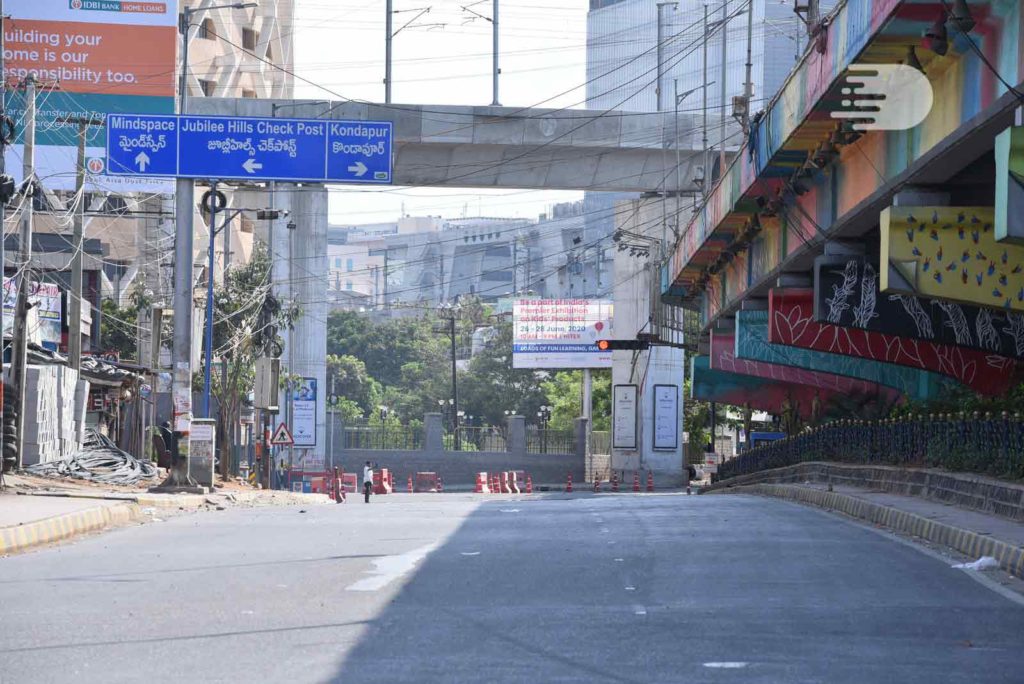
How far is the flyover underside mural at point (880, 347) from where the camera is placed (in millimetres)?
27578

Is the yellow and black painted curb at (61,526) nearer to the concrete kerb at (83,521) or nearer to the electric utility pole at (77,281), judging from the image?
the concrete kerb at (83,521)

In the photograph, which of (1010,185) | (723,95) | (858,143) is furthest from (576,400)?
(1010,185)

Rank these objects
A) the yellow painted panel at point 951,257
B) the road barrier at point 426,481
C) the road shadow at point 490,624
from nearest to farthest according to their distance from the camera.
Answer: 1. the road shadow at point 490,624
2. the yellow painted panel at point 951,257
3. the road barrier at point 426,481

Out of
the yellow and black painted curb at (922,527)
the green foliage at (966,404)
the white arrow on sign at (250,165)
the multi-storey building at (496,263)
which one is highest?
the multi-storey building at (496,263)

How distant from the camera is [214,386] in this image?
176 feet

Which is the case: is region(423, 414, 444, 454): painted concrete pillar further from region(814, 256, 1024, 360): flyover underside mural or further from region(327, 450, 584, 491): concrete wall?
region(814, 256, 1024, 360): flyover underside mural

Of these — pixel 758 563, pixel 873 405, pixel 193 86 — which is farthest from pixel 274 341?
pixel 758 563

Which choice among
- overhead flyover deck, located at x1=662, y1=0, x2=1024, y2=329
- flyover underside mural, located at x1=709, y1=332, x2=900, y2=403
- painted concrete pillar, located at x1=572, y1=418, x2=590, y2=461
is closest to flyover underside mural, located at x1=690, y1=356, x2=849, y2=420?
flyover underside mural, located at x1=709, y1=332, x2=900, y2=403

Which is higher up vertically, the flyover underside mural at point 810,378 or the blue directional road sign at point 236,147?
the blue directional road sign at point 236,147

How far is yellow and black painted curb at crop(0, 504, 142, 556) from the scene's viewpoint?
14734 millimetres

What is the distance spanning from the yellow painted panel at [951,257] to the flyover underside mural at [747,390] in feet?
88.5

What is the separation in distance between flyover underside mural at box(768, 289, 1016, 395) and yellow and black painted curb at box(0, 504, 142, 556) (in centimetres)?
1265

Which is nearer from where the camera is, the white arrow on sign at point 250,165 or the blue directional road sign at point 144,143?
the blue directional road sign at point 144,143

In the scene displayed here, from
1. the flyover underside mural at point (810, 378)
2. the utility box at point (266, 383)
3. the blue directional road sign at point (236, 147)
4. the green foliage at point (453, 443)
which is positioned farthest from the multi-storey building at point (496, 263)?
the blue directional road sign at point (236, 147)
